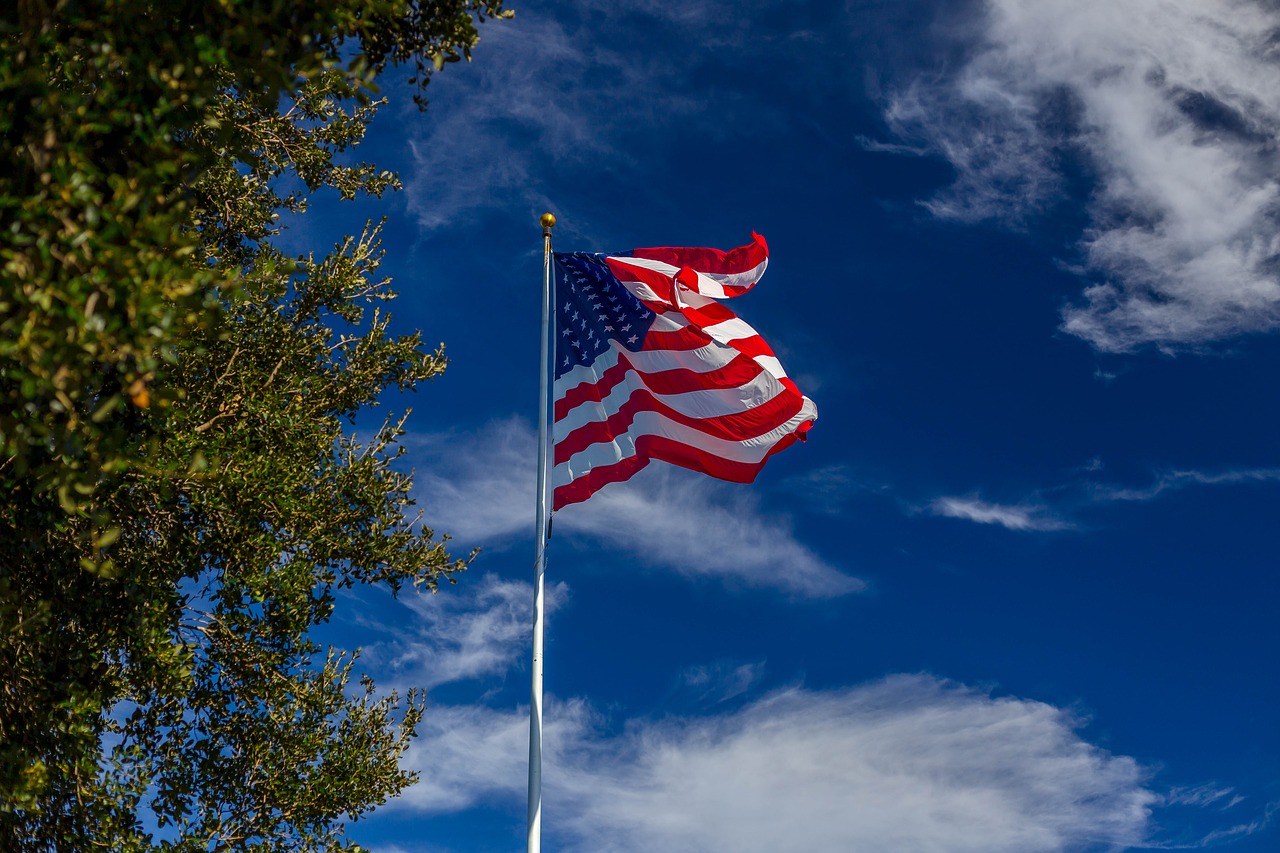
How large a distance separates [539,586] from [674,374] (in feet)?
16.6

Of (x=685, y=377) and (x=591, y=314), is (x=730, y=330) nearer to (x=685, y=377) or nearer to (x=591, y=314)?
(x=685, y=377)

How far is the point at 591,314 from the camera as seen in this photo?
18.7 m

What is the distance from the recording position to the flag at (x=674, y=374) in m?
18.5

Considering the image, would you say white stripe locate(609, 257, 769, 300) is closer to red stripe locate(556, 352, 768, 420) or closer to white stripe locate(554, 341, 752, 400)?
white stripe locate(554, 341, 752, 400)

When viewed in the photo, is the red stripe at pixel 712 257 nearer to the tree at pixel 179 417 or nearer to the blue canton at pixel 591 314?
the blue canton at pixel 591 314

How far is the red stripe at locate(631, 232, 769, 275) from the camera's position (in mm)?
19297

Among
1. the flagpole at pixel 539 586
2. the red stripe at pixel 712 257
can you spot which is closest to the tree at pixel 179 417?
the flagpole at pixel 539 586

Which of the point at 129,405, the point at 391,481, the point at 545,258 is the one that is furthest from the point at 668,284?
the point at 129,405

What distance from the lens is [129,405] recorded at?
952 centimetres

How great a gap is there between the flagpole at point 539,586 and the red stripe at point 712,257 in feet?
6.20

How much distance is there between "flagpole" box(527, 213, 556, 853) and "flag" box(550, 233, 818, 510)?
0.73m

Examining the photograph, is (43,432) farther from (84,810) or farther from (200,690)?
(200,690)

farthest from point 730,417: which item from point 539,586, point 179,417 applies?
point 179,417

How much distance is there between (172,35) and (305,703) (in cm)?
959
